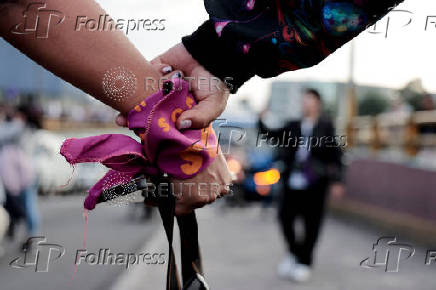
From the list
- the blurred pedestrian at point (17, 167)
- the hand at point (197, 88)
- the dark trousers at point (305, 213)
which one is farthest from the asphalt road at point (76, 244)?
the hand at point (197, 88)

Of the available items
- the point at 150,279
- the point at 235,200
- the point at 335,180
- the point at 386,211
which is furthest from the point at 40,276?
the point at 235,200

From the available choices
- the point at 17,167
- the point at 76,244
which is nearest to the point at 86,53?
the point at 17,167

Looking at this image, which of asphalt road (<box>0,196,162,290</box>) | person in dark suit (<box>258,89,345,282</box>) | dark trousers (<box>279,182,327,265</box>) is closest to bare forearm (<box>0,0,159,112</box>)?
asphalt road (<box>0,196,162,290</box>)

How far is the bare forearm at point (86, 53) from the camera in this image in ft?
4.37

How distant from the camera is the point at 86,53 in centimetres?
136

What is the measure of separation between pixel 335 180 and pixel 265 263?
4.42ft

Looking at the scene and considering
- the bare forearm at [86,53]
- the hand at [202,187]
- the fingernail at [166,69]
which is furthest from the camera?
the fingernail at [166,69]

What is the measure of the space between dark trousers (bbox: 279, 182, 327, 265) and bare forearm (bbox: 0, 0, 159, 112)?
5879 mm

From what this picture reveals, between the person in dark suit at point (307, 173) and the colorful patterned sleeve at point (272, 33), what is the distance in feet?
17.6

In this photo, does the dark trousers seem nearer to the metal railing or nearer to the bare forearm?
the metal railing

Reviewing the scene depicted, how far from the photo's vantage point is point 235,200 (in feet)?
46.6

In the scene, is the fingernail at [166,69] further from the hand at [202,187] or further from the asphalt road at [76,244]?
the asphalt road at [76,244]

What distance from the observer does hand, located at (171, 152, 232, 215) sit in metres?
1.44

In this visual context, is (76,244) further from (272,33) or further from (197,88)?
(272,33)
